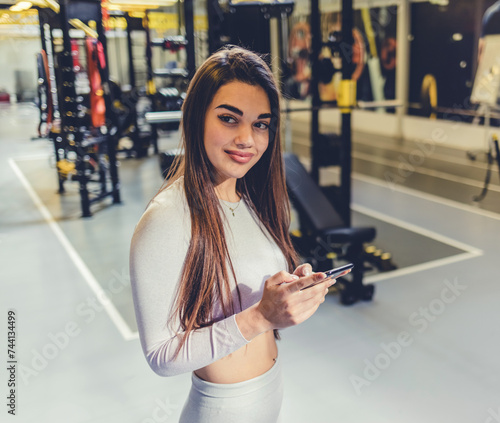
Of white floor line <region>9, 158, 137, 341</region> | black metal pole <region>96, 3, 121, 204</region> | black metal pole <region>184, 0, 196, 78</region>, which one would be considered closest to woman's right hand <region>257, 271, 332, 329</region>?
white floor line <region>9, 158, 137, 341</region>

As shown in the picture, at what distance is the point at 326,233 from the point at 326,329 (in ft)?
2.32

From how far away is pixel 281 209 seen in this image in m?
1.37

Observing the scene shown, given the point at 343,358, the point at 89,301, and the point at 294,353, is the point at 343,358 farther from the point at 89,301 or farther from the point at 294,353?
the point at 89,301

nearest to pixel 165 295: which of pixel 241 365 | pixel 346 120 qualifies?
pixel 241 365

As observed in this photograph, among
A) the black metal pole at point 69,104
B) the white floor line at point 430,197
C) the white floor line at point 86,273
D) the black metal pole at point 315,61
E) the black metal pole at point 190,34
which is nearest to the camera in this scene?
the white floor line at point 86,273

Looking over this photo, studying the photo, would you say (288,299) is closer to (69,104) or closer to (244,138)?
(244,138)

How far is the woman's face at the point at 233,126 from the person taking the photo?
3.64 ft

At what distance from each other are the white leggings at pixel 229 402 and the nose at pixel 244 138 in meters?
0.53

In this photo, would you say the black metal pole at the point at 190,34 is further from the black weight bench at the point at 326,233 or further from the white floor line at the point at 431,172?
the white floor line at the point at 431,172

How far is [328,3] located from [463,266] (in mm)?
9994

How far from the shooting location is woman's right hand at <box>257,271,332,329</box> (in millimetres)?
1000

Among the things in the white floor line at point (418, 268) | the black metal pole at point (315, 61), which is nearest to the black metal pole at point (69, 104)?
the black metal pole at point (315, 61)

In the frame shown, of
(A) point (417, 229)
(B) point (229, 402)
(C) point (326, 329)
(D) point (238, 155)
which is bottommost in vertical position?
(C) point (326, 329)

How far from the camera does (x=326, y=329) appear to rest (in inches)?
138
